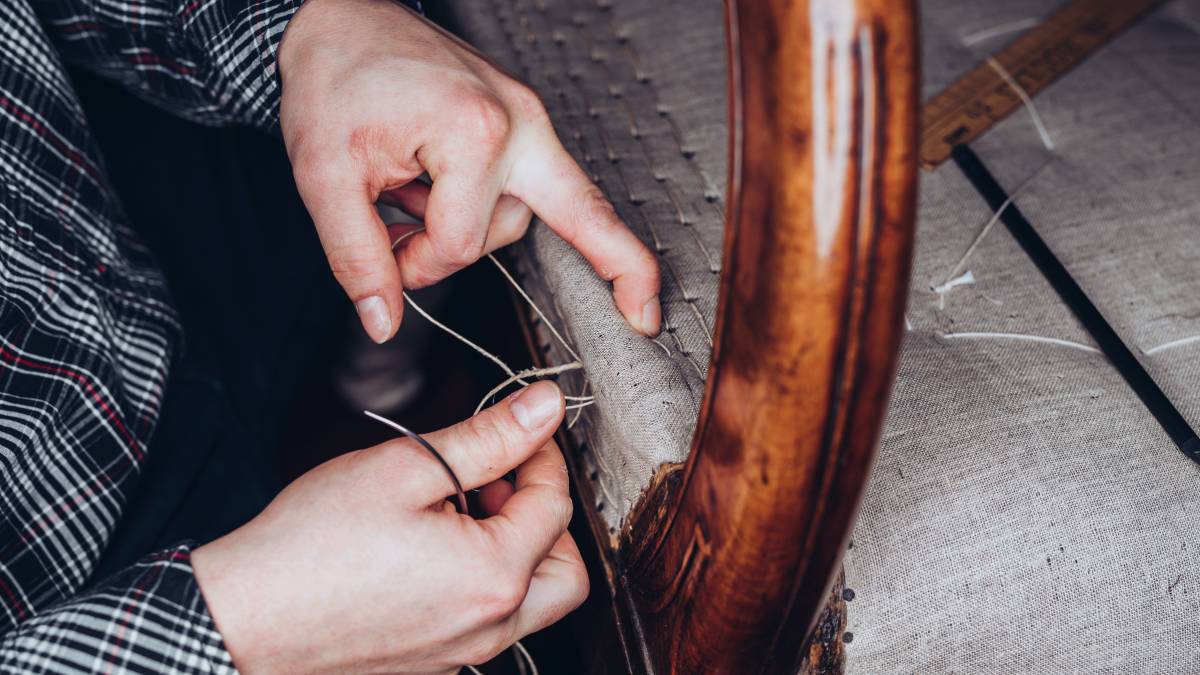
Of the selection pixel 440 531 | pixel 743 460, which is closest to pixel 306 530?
pixel 440 531

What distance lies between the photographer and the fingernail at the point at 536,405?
0.46m

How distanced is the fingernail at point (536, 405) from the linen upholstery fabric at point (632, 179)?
0.04 m

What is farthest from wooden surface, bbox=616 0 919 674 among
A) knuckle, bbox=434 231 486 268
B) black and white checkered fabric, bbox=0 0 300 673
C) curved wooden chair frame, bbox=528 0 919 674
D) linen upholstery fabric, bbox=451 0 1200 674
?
black and white checkered fabric, bbox=0 0 300 673

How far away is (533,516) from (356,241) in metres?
0.20

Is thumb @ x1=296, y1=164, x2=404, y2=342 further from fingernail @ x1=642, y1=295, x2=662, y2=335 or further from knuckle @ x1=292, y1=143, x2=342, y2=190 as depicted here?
fingernail @ x1=642, y1=295, x2=662, y2=335

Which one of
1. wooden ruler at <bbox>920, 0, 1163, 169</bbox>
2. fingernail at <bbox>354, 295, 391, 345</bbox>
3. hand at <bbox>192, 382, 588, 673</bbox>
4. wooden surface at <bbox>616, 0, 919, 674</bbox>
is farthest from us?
wooden ruler at <bbox>920, 0, 1163, 169</bbox>

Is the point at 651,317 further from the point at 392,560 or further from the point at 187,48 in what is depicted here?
the point at 187,48

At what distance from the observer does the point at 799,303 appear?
285 mm

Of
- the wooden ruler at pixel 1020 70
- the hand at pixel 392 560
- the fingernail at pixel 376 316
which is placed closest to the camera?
the hand at pixel 392 560

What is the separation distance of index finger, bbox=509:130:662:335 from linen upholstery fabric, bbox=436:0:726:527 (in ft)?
0.06

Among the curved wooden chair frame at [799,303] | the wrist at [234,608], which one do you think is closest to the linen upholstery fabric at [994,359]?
the curved wooden chair frame at [799,303]

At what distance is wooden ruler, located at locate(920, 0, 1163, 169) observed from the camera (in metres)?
0.66

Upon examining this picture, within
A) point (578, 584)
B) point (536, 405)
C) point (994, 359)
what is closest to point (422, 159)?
point (536, 405)

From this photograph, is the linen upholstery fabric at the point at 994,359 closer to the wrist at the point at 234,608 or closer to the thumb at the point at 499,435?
the thumb at the point at 499,435
